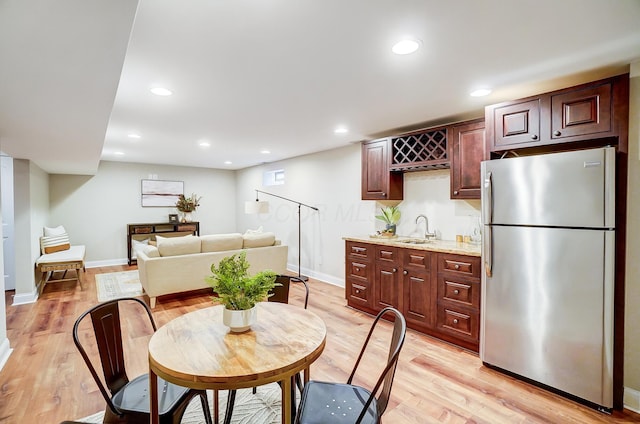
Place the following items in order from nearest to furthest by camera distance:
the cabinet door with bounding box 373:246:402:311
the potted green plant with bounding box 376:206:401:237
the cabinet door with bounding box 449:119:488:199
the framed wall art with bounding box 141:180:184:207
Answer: the cabinet door with bounding box 449:119:488:199, the cabinet door with bounding box 373:246:402:311, the potted green plant with bounding box 376:206:401:237, the framed wall art with bounding box 141:180:184:207

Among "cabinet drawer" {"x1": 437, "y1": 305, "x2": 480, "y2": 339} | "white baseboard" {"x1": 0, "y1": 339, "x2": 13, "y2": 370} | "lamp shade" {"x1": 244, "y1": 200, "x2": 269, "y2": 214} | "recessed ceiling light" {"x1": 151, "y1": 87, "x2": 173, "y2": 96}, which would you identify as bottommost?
"white baseboard" {"x1": 0, "y1": 339, "x2": 13, "y2": 370}

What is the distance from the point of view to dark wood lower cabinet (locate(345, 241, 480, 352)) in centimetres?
291

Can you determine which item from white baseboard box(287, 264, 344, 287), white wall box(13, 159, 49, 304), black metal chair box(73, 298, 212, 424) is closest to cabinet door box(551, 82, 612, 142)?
black metal chair box(73, 298, 212, 424)

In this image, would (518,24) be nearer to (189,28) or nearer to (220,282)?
(189,28)

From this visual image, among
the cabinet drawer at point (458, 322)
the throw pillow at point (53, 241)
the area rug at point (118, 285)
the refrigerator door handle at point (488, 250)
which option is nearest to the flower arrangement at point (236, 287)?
the refrigerator door handle at point (488, 250)

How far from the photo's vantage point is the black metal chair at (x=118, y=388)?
4.66ft

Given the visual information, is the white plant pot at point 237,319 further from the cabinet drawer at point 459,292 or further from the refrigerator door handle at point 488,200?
the cabinet drawer at point 459,292

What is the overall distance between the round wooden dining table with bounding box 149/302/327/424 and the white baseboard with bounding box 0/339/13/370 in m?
2.26

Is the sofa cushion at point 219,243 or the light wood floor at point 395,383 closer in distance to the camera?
the light wood floor at point 395,383

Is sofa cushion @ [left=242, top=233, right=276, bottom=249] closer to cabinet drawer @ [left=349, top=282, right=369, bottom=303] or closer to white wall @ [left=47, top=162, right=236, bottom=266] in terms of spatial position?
cabinet drawer @ [left=349, top=282, right=369, bottom=303]

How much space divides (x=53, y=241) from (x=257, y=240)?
3.56 m

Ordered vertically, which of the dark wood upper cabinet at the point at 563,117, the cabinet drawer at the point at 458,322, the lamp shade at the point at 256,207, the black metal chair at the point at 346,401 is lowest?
the cabinet drawer at the point at 458,322

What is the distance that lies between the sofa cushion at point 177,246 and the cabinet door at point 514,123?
12.7 feet

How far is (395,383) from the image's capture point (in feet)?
7.95
